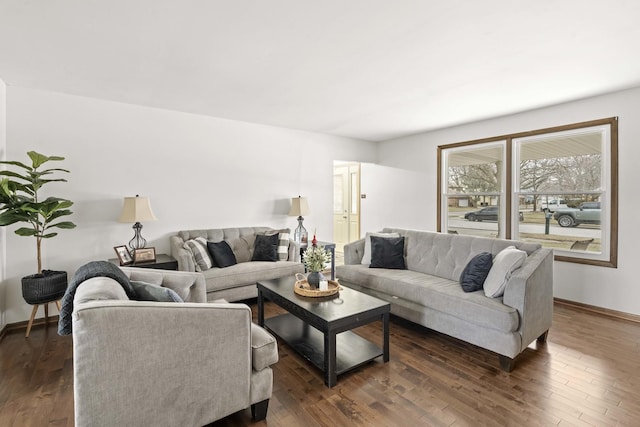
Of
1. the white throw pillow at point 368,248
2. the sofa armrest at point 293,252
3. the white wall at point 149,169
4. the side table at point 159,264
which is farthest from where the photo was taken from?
the sofa armrest at point 293,252

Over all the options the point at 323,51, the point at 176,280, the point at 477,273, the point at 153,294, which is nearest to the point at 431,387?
the point at 477,273

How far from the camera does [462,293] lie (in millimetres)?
2729

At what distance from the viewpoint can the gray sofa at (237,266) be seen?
350 centimetres

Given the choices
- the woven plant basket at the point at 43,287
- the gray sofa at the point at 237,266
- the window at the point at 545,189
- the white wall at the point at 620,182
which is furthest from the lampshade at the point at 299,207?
the woven plant basket at the point at 43,287

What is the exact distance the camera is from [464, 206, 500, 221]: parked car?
461 cm

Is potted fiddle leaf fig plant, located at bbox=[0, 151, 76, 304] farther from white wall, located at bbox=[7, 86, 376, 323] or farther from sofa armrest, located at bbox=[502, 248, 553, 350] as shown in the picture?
sofa armrest, located at bbox=[502, 248, 553, 350]

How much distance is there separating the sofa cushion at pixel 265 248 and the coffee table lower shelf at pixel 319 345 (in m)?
1.12

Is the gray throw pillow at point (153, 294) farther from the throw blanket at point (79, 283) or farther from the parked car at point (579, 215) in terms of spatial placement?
the parked car at point (579, 215)

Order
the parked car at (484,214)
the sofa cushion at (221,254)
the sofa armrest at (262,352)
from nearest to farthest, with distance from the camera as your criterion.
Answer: the sofa armrest at (262,352)
the sofa cushion at (221,254)
the parked car at (484,214)

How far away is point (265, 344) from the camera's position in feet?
6.00

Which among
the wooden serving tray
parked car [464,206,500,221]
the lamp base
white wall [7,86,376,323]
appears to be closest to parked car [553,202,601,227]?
parked car [464,206,500,221]

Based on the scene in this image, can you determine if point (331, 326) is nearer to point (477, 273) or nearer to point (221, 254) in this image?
point (477, 273)

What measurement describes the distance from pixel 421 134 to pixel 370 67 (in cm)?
301

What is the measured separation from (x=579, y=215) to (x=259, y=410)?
163 inches
